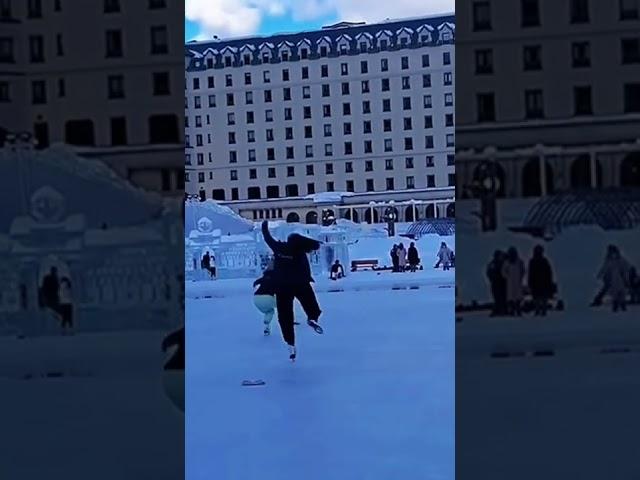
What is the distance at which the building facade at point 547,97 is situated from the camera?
2.98 metres

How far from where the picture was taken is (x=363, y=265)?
1394 cm

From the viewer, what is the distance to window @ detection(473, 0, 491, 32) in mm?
2986

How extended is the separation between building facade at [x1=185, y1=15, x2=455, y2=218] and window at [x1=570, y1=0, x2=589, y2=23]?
37.0 feet

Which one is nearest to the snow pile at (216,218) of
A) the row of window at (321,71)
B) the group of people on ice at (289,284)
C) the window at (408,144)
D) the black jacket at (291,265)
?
the row of window at (321,71)

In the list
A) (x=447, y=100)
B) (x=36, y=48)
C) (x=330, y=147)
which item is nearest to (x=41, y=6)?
(x=36, y=48)

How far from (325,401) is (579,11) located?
2.83 m

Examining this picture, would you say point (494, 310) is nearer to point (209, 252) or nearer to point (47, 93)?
point (47, 93)

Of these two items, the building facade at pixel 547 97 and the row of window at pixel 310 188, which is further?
the row of window at pixel 310 188

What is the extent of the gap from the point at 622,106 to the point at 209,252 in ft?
33.8

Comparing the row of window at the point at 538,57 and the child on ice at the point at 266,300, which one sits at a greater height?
the row of window at the point at 538,57

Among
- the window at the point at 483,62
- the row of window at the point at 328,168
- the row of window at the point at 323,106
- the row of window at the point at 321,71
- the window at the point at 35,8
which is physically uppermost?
the row of window at the point at 321,71

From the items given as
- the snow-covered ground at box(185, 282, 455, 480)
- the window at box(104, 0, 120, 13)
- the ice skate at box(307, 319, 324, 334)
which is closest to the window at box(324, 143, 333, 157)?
the snow-covered ground at box(185, 282, 455, 480)

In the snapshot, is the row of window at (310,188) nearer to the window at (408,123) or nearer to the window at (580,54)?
the window at (408,123)

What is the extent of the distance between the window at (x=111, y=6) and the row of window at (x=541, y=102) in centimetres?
134
